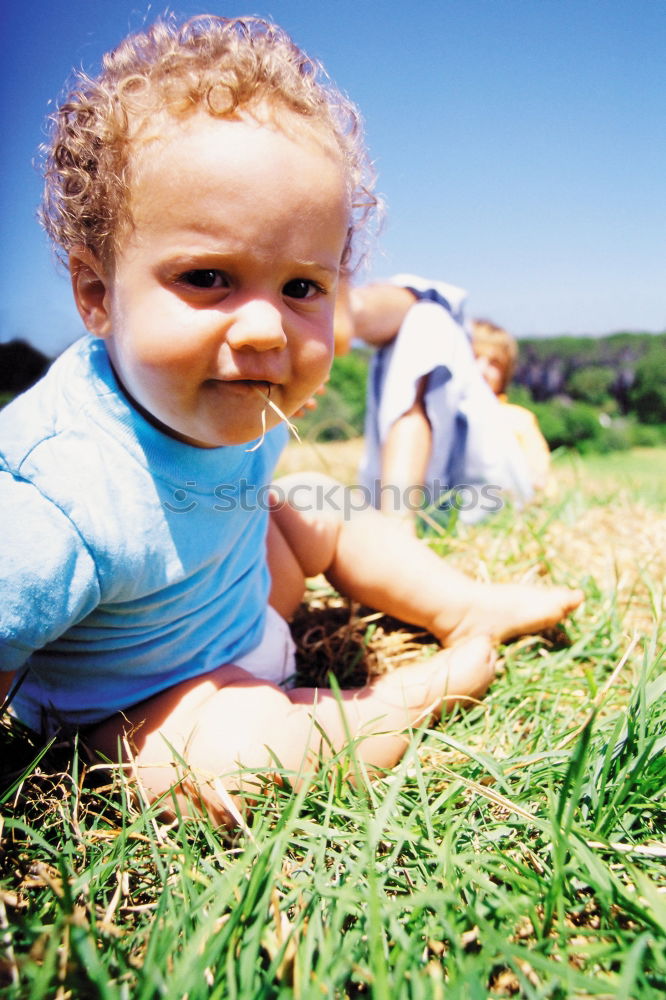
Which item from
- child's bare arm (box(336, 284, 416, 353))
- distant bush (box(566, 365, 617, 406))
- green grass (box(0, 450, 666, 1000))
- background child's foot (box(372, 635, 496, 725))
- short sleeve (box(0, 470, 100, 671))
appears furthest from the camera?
distant bush (box(566, 365, 617, 406))

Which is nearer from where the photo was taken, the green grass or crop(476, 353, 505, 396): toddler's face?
the green grass

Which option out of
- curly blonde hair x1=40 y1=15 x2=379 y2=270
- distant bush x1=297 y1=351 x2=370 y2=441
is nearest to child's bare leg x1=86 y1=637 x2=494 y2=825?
curly blonde hair x1=40 y1=15 x2=379 y2=270

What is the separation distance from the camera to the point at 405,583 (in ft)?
5.93

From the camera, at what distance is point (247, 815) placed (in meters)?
1.16

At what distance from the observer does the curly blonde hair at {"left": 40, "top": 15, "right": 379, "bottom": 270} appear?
116 cm

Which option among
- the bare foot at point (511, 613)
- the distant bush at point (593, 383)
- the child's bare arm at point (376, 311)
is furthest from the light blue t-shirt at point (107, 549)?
the distant bush at point (593, 383)

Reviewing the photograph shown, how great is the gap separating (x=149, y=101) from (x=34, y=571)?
2.78ft

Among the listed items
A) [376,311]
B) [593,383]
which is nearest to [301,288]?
[376,311]

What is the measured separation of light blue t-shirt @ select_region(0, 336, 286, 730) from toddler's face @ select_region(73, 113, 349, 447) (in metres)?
0.13

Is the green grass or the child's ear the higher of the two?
the child's ear

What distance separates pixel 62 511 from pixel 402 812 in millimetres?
760

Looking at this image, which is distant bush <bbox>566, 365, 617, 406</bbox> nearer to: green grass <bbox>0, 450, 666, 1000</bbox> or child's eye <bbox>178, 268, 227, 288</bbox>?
green grass <bbox>0, 450, 666, 1000</bbox>

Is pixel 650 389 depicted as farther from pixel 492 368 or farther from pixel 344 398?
pixel 492 368

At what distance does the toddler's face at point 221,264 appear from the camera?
1.07 metres
